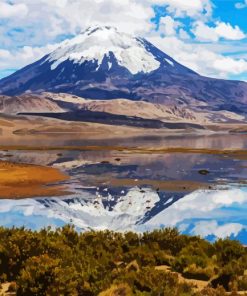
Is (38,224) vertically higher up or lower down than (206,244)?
lower down

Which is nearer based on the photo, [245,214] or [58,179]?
[245,214]

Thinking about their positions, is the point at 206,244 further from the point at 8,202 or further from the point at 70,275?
the point at 8,202

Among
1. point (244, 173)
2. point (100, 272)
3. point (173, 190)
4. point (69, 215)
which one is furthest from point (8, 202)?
point (244, 173)

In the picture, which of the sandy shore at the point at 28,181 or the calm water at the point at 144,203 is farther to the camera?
the sandy shore at the point at 28,181

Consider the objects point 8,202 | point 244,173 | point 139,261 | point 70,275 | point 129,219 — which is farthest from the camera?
point 244,173

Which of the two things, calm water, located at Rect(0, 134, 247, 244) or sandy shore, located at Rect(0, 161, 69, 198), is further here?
sandy shore, located at Rect(0, 161, 69, 198)

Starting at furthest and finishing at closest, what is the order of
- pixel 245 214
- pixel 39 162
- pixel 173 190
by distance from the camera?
pixel 39 162, pixel 173 190, pixel 245 214

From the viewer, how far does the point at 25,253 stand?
600 inches

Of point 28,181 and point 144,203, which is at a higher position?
point 144,203

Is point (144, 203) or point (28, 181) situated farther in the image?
point (28, 181)

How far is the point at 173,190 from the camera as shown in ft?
147

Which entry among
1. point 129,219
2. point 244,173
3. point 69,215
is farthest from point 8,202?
point 244,173

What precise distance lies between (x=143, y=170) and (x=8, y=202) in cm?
2590

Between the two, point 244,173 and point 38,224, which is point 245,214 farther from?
point 244,173
